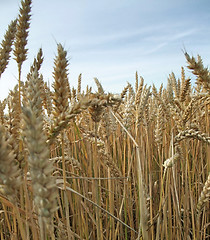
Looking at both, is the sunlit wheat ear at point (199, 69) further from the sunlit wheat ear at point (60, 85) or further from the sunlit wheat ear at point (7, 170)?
the sunlit wheat ear at point (7, 170)

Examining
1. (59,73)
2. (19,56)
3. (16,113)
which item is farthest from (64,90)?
(19,56)

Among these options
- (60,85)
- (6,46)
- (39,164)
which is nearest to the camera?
(39,164)

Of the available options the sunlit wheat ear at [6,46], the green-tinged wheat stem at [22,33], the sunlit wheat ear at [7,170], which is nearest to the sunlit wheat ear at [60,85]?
the sunlit wheat ear at [7,170]

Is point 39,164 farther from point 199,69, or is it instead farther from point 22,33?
point 199,69

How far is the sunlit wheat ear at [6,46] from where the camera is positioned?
1046 millimetres

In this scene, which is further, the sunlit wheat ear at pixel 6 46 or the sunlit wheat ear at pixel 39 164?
the sunlit wheat ear at pixel 6 46

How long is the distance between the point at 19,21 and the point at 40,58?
0.24 meters

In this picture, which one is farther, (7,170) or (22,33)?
(22,33)

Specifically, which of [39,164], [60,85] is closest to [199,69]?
[60,85]

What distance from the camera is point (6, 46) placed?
1086 millimetres

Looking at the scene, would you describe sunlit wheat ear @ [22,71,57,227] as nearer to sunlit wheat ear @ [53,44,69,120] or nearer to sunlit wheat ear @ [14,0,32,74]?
sunlit wheat ear @ [53,44,69,120]

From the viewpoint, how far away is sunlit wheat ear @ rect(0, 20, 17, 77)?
1.05m

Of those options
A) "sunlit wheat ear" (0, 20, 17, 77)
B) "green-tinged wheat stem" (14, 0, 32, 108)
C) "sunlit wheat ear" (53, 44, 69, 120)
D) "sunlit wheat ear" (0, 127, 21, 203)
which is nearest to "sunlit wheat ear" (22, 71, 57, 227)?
"sunlit wheat ear" (0, 127, 21, 203)

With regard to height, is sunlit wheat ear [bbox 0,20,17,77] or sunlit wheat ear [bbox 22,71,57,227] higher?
sunlit wheat ear [bbox 0,20,17,77]
